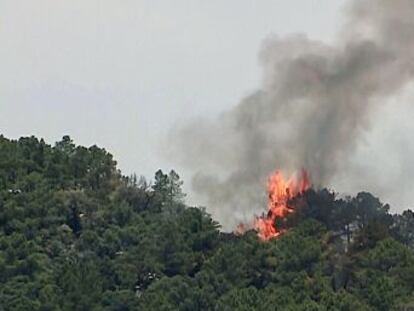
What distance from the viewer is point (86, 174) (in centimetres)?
11175

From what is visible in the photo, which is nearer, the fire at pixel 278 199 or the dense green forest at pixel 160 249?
the dense green forest at pixel 160 249

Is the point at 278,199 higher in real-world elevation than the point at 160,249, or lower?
higher

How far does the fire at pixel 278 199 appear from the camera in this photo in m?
112

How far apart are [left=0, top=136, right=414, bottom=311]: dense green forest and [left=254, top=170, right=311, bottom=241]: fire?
2.91m

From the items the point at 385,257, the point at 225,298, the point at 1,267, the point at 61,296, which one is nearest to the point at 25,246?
the point at 1,267

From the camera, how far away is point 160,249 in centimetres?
9838

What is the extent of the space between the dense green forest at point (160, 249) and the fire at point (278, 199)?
2.91 metres

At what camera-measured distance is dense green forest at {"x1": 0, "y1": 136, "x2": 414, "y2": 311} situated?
89.4 meters

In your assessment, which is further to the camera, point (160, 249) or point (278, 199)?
point (278, 199)

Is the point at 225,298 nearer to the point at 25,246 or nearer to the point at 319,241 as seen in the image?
the point at 319,241

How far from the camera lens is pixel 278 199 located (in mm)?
120062

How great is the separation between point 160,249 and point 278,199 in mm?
24758

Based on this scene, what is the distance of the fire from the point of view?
367 ft

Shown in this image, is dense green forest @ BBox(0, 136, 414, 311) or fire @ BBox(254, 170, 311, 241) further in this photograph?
fire @ BBox(254, 170, 311, 241)
